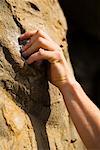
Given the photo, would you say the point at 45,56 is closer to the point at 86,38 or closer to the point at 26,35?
the point at 26,35

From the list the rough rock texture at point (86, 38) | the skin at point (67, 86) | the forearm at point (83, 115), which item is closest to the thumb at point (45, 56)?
the skin at point (67, 86)

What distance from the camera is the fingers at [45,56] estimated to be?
1.74 m

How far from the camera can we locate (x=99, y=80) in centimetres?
484

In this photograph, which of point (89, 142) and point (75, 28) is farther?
point (75, 28)

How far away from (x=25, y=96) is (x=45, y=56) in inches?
6.9

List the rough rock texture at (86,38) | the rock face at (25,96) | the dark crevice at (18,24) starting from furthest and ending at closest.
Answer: the rough rock texture at (86,38) < the dark crevice at (18,24) < the rock face at (25,96)

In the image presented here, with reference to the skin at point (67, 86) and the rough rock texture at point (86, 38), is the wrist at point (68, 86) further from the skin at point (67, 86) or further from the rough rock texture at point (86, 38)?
the rough rock texture at point (86, 38)

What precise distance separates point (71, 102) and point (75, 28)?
10.4 feet

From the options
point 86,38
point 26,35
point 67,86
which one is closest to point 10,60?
point 26,35

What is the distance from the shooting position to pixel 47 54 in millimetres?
1745

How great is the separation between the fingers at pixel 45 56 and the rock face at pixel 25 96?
0.05 metres

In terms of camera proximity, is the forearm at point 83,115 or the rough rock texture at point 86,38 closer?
the forearm at point 83,115

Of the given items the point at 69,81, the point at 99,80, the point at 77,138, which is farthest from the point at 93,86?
the point at 69,81

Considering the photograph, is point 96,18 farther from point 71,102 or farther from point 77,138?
point 71,102
